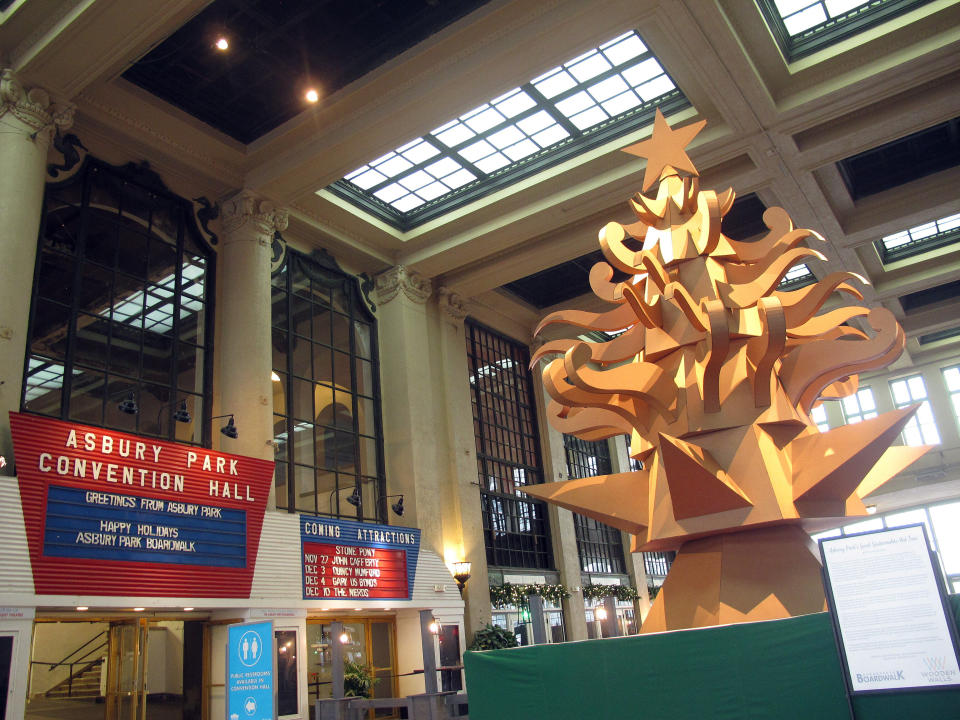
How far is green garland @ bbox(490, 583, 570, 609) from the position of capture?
20359 mm

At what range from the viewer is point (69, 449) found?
11.0 m

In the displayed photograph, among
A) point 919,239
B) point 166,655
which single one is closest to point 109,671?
point 166,655

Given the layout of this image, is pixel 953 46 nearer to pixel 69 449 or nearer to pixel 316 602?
pixel 316 602

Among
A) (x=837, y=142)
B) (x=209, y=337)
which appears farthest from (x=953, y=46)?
(x=209, y=337)

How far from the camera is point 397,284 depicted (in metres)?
20.4

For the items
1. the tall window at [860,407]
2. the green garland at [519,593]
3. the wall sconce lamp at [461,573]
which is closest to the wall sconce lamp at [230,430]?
the wall sconce lamp at [461,573]

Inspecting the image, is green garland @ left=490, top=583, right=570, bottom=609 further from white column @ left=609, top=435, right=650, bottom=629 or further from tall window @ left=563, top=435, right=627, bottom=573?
white column @ left=609, top=435, right=650, bottom=629

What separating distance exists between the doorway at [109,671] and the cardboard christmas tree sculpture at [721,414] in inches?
309

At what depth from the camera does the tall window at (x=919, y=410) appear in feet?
104

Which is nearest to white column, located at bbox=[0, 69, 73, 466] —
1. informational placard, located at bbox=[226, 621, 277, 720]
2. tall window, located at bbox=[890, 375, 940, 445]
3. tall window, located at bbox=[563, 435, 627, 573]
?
informational placard, located at bbox=[226, 621, 277, 720]

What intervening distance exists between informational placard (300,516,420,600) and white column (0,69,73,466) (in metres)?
5.51

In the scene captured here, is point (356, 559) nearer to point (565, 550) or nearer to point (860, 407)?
point (565, 550)

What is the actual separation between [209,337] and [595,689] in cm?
1229

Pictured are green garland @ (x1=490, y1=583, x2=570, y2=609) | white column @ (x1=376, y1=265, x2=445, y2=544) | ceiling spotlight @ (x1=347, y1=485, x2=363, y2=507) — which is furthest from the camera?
green garland @ (x1=490, y1=583, x2=570, y2=609)
